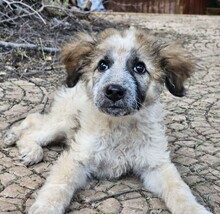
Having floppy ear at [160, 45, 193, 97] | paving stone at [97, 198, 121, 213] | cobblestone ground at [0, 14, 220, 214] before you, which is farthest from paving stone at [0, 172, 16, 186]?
floppy ear at [160, 45, 193, 97]

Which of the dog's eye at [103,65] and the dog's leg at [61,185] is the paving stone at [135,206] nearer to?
the dog's leg at [61,185]

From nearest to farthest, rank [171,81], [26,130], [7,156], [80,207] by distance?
[80,207], [171,81], [7,156], [26,130]

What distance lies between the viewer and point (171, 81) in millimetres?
3879

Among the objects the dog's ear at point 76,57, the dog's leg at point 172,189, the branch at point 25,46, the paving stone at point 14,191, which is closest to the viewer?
the dog's leg at point 172,189

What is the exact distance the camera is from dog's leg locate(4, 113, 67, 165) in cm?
418

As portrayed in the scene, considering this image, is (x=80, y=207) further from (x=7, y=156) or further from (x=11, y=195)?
(x=7, y=156)

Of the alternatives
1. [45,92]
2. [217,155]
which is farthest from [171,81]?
[45,92]

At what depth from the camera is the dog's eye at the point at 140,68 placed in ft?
12.4

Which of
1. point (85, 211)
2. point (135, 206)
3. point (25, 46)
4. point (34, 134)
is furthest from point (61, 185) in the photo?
point (25, 46)

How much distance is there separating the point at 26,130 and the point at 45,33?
4.00 m

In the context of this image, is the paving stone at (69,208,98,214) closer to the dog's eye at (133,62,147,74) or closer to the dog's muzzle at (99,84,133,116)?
the dog's muzzle at (99,84,133,116)

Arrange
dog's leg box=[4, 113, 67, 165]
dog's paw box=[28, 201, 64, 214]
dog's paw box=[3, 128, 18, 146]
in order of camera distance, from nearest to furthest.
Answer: dog's paw box=[28, 201, 64, 214] → dog's leg box=[4, 113, 67, 165] → dog's paw box=[3, 128, 18, 146]

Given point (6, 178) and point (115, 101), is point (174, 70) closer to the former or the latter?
point (115, 101)

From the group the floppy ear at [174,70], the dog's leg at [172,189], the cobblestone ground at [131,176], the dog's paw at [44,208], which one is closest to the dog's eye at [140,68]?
the floppy ear at [174,70]
